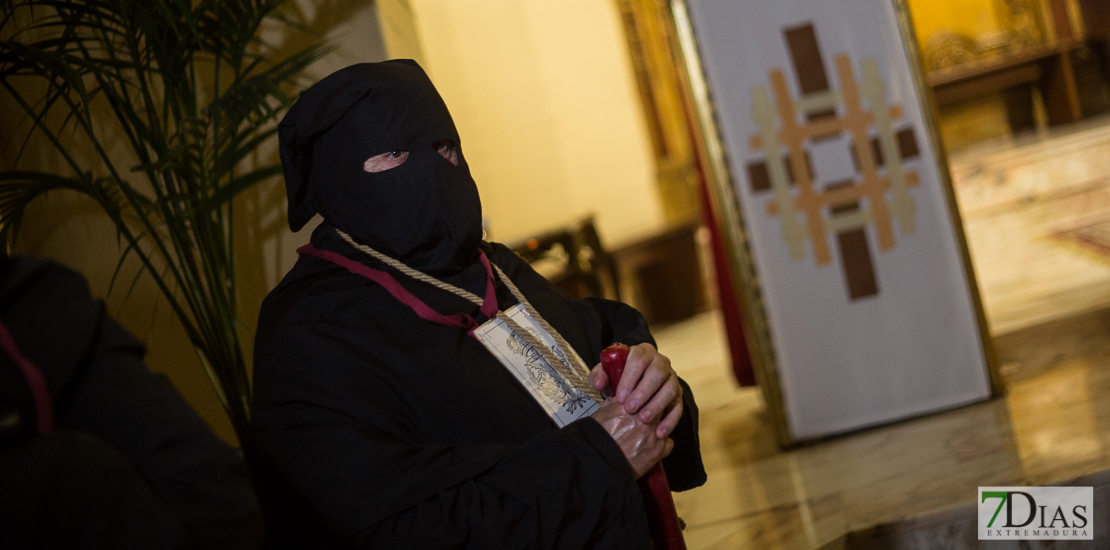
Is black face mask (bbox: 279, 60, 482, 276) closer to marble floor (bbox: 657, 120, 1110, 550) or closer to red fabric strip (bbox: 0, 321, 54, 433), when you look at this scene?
red fabric strip (bbox: 0, 321, 54, 433)

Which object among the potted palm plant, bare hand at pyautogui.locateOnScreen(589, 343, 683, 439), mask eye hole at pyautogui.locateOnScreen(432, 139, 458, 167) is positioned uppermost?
the potted palm plant

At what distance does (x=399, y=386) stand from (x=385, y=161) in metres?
0.42

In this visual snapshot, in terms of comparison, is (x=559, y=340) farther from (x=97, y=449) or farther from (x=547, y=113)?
(x=547, y=113)

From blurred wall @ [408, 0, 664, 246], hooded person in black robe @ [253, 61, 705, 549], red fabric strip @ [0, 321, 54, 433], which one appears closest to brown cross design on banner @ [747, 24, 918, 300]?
hooded person in black robe @ [253, 61, 705, 549]

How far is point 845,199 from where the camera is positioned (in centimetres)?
323

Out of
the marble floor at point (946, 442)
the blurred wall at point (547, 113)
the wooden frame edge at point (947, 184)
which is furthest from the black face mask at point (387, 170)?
the blurred wall at point (547, 113)

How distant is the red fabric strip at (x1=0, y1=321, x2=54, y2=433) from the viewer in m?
0.82

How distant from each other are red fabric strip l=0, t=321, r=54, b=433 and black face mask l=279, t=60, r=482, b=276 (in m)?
0.71

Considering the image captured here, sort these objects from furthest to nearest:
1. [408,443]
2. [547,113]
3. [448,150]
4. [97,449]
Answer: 1. [547,113]
2. [448,150]
3. [408,443]
4. [97,449]

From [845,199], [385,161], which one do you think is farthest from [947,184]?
[385,161]

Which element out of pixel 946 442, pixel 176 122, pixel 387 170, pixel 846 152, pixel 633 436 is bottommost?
pixel 946 442

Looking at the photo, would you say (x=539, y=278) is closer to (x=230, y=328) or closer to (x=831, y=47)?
(x=230, y=328)

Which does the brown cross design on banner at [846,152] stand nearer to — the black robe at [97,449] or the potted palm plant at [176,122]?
the potted palm plant at [176,122]

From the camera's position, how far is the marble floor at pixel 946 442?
101 inches
